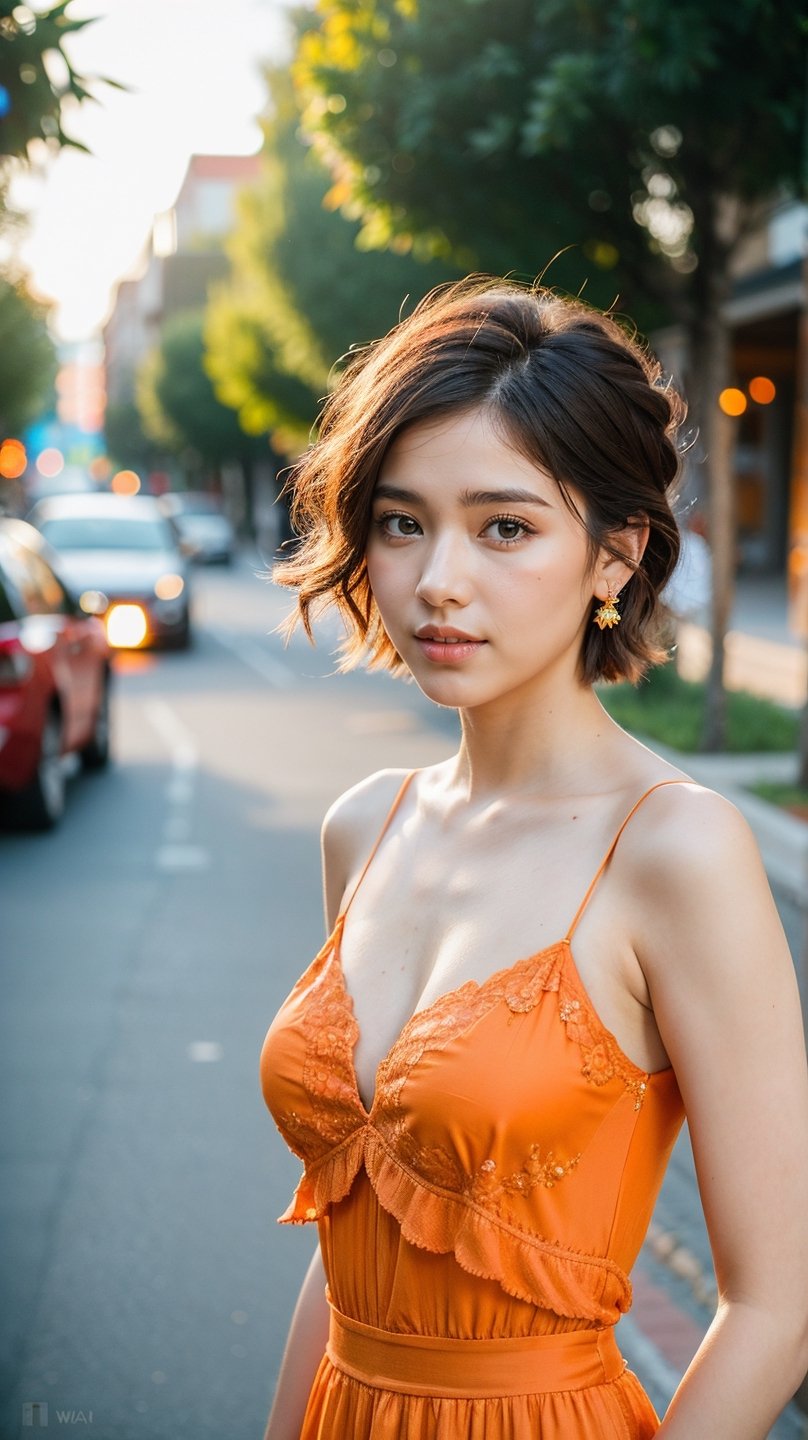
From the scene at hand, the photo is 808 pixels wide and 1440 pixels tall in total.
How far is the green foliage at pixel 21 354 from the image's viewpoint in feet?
153

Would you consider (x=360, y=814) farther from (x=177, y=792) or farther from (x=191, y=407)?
(x=191, y=407)

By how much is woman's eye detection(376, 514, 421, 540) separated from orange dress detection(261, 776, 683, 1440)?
1.57ft

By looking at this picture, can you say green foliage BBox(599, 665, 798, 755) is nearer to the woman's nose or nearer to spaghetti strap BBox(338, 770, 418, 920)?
spaghetti strap BBox(338, 770, 418, 920)

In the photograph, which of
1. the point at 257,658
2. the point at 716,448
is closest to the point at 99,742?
the point at 716,448

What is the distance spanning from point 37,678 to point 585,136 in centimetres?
547

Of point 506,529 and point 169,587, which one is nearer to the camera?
point 506,529

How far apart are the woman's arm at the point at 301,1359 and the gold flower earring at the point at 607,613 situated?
2.72ft

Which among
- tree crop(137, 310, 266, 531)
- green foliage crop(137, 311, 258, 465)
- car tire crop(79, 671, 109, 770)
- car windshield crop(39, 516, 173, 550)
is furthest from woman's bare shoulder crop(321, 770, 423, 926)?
green foliage crop(137, 311, 258, 465)

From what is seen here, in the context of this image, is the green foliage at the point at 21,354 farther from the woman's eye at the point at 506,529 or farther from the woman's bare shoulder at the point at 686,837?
the woman's bare shoulder at the point at 686,837

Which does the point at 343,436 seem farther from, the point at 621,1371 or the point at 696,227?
the point at 696,227

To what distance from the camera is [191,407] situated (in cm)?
6906

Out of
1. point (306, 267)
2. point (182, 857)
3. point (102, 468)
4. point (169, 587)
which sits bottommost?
point (102, 468)

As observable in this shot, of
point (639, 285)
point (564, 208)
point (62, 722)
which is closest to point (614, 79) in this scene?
point (564, 208)

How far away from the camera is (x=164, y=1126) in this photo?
214 inches
